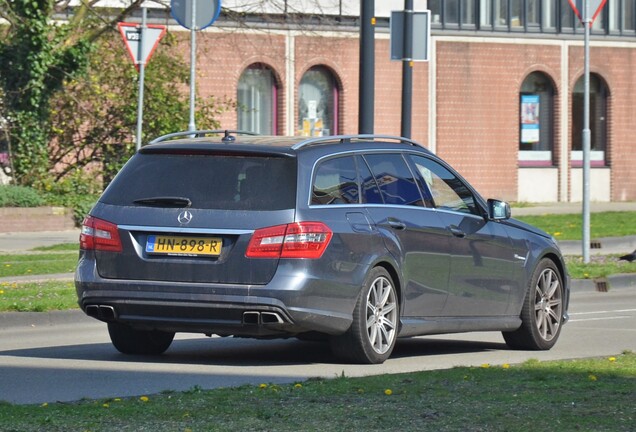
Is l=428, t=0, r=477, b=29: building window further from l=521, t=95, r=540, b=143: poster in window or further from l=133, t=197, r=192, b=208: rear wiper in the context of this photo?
l=133, t=197, r=192, b=208: rear wiper

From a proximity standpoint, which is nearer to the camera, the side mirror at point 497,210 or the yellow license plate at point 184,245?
the yellow license plate at point 184,245

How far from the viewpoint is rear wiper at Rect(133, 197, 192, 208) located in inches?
399

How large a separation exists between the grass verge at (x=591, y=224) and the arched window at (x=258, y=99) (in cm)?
826

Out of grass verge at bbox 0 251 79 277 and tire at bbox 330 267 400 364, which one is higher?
grass verge at bbox 0 251 79 277

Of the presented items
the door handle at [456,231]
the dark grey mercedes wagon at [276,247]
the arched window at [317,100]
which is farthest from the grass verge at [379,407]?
the arched window at [317,100]

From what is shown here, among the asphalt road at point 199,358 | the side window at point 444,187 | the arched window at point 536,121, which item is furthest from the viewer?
the arched window at point 536,121

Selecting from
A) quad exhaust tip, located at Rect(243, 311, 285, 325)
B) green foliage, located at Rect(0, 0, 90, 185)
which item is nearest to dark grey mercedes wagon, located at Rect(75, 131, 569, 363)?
quad exhaust tip, located at Rect(243, 311, 285, 325)

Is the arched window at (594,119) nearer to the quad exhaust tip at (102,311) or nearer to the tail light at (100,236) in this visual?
the tail light at (100,236)

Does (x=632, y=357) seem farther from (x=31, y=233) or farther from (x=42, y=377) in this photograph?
(x=31, y=233)

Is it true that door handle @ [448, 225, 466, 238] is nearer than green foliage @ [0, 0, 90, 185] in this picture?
Yes

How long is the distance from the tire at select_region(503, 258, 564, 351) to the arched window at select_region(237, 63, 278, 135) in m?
25.0

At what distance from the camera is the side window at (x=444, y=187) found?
1137 cm

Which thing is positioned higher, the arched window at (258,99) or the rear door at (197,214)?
the arched window at (258,99)

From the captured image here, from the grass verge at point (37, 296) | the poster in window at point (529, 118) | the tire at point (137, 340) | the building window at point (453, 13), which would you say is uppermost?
the building window at point (453, 13)
